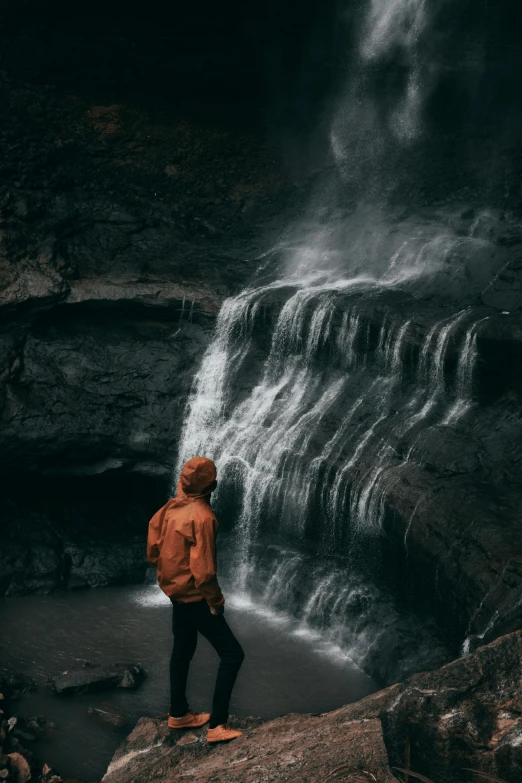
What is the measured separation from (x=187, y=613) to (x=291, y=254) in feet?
36.0

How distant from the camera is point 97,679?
9930 millimetres

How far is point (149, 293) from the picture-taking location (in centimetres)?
1484

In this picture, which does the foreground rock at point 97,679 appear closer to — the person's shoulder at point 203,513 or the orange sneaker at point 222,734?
the orange sneaker at point 222,734

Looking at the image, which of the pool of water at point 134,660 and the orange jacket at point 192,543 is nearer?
A: the orange jacket at point 192,543

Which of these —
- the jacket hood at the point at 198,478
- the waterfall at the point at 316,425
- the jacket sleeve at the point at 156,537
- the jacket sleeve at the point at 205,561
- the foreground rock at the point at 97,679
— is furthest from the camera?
the waterfall at the point at 316,425

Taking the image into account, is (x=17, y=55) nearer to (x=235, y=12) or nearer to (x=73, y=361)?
(x=235, y=12)

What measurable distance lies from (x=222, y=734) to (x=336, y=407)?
693 cm

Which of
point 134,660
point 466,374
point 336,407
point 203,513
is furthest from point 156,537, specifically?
point 336,407

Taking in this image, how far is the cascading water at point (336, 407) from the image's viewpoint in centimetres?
1116

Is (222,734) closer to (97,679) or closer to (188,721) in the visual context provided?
(188,721)

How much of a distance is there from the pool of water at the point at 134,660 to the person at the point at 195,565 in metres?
2.96

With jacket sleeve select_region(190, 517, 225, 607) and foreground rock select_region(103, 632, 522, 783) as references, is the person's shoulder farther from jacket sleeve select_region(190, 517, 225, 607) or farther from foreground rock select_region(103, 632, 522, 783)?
foreground rock select_region(103, 632, 522, 783)

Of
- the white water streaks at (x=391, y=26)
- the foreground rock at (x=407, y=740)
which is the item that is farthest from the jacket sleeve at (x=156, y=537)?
the white water streaks at (x=391, y=26)

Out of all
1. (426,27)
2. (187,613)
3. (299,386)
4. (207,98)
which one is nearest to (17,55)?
(207,98)
